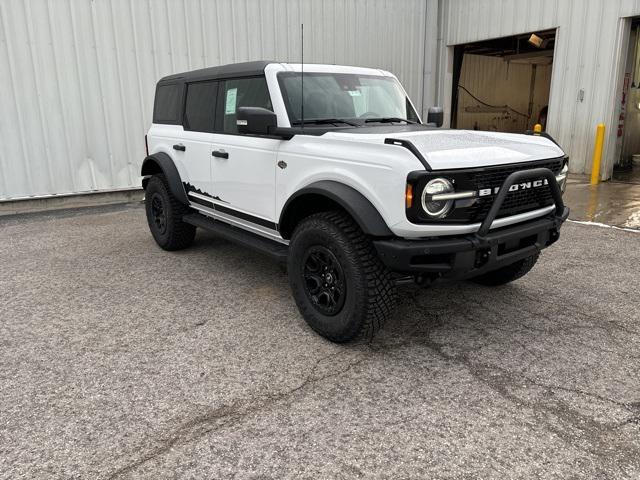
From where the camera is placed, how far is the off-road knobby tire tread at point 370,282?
299 cm

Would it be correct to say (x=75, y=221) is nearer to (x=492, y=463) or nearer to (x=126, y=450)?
(x=126, y=450)

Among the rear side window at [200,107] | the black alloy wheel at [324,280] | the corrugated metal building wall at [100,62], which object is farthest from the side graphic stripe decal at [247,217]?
the corrugated metal building wall at [100,62]

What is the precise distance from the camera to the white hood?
2.81 meters

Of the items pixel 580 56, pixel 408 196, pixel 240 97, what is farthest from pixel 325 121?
pixel 580 56

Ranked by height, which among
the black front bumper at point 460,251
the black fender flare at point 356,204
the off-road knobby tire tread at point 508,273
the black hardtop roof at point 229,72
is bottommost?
the off-road knobby tire tread at point 508,273

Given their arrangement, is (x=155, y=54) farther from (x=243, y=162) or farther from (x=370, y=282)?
(x=370, y=282)

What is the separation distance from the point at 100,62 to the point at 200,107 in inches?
170

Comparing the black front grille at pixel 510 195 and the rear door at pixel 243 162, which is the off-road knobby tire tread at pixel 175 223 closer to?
the rear door at pixel 243 162

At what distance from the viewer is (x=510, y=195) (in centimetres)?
307

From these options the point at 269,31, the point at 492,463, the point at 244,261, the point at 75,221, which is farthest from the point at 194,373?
the point at 269,31

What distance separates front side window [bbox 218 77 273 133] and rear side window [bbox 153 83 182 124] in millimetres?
891

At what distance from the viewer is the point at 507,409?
2.58 meters

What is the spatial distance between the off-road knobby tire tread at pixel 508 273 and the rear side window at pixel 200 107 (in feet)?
9.22

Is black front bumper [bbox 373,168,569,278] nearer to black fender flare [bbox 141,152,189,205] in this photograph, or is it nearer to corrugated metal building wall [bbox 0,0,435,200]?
black fender flare [bbox 141,152,189,205]
